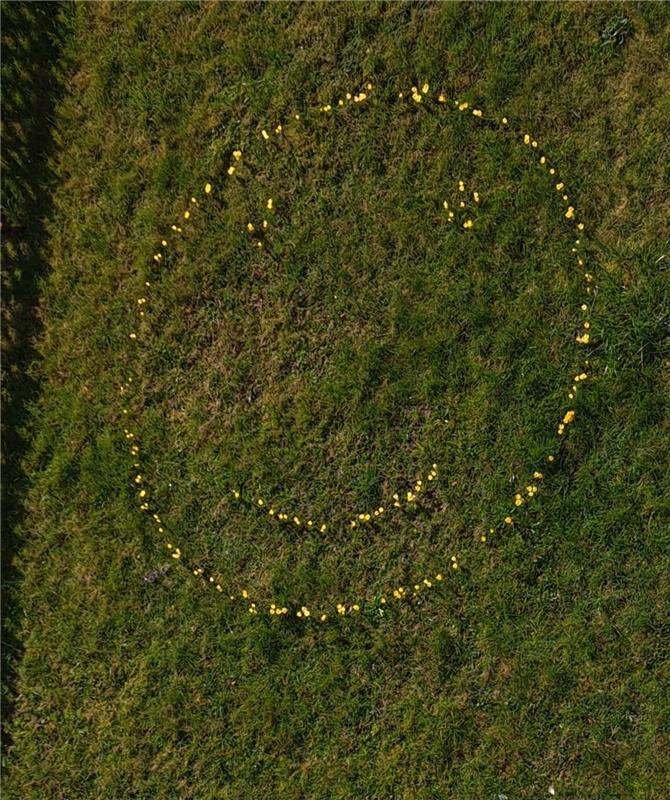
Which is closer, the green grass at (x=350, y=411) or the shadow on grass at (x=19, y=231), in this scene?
the green grass at (x=350, y=411)

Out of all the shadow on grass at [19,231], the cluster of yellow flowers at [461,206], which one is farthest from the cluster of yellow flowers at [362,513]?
the shadow on grass at [19,231]

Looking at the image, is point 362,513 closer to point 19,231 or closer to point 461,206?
point 461,206

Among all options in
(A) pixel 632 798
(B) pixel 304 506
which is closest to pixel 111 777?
(B) pixel 304 506

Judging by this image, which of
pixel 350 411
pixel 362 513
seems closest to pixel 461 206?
pixel 350 411

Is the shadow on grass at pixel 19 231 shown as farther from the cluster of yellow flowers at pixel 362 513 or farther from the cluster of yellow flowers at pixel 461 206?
the cluster of yellow flowers at pixel 461 206

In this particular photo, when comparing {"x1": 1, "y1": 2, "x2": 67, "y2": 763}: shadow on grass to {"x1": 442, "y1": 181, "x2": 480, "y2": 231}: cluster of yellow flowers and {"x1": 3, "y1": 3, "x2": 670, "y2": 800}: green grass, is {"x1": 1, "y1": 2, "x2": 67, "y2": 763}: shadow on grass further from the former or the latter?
{"x1": 442, "y1": 181, "x2": 480, "y2": 231}: cluster of yellow flowers

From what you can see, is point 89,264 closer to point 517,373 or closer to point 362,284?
point 362,284
